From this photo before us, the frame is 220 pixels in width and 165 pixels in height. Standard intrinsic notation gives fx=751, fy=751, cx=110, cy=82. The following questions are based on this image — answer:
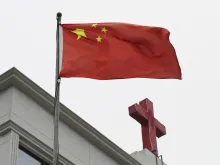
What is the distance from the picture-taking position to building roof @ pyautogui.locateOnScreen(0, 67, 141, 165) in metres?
18.2

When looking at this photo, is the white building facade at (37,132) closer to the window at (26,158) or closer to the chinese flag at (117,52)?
the window at (26,158)

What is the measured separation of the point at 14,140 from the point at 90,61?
2.55 metres

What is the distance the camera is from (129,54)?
18.0 meters

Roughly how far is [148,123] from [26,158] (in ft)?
25.1

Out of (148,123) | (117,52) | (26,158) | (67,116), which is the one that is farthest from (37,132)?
(148,123)

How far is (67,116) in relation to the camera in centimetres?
1920

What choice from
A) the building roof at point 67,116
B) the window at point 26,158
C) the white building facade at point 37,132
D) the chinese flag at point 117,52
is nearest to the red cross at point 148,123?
the building roof at point 67,116

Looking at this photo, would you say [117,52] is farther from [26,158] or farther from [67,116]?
[26,158]

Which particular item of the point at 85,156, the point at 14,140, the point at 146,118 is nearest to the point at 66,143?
the point at 85,156

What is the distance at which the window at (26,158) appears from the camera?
57.8 ft

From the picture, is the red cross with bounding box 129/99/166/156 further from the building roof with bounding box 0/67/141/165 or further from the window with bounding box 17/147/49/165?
the window with bounding box 17/147/49/165

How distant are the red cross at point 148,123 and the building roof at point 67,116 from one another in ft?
10.1

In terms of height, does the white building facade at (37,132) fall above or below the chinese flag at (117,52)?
below

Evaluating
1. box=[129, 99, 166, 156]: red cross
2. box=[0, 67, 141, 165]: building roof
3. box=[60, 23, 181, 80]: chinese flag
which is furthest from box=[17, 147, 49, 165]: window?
box=[129, 99, 166, 156]: red cross
